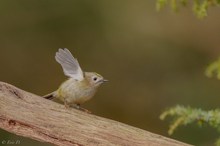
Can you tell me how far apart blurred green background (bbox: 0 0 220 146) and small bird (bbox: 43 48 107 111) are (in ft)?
17.2

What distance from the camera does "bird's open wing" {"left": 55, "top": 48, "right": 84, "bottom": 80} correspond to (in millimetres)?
6118

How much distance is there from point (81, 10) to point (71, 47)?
0.63 m

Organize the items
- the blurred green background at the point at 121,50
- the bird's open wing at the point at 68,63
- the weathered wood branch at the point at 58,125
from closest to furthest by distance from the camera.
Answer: the weathered wood branch at the point at 58,125, the bird's open wing at the point at 68,63, the blurred green background at the point at 121,50

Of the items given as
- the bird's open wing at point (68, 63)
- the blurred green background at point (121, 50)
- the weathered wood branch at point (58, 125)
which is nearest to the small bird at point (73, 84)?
A: the bird's open wing at point (68, 63)

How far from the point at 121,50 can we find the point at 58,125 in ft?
21.7

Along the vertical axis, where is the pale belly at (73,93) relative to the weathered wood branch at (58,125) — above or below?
above

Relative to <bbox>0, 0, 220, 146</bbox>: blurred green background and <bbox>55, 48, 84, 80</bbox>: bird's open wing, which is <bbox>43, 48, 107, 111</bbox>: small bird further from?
<bbox>0, 0, 220, 146</bbox>: blurred green background

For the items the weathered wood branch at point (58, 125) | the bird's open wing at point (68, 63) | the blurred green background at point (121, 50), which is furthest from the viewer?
the blurred green background at point (121, 50)

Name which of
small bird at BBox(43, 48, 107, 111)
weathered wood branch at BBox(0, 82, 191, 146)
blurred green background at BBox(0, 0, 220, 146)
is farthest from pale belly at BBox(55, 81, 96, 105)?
blurred green background at BBox(0, 0, 220, 146)

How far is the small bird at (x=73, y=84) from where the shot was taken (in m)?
6.15

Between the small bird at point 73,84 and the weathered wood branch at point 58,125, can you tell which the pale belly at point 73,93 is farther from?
the weathered wood branch at point 58,125

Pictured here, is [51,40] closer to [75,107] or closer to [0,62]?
[0,62]

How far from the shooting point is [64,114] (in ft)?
19.0

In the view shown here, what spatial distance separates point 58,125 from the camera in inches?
224
